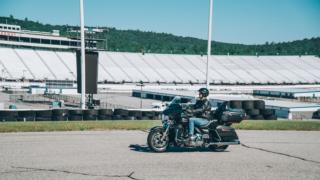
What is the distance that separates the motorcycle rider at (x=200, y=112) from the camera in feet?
33.8

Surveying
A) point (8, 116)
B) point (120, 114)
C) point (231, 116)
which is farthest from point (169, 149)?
point (120, 114)

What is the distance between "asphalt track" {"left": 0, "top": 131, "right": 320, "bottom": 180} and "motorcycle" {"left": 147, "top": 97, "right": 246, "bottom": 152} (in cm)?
27

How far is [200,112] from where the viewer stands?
34.2 feet

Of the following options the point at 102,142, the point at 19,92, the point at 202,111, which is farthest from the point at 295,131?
the point at 19,92

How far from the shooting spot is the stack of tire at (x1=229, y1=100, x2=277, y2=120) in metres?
23.8

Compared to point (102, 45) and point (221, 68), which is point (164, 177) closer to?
point (221, 68)

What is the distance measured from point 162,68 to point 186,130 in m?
86.9

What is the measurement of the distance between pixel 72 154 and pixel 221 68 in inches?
3673

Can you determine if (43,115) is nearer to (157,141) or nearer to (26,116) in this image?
(26,116)

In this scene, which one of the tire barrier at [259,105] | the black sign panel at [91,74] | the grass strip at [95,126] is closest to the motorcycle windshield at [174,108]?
the grass strip at [95,126]

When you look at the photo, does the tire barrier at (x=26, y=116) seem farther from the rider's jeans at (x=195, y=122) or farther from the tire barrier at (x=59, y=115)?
the rider's jeans at (x=195, y=122)

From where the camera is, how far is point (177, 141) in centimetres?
1032

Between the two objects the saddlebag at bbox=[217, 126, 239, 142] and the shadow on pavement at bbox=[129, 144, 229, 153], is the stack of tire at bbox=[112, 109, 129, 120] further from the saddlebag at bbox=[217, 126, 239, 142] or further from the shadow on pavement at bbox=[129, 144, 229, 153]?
the saddlebag at bbox=[217, 126, 239, 142]

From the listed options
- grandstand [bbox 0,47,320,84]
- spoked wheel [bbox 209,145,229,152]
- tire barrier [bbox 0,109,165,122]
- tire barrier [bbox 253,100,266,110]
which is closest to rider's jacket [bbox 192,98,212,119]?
spoked wheel [bbox 209,145,229,152]
